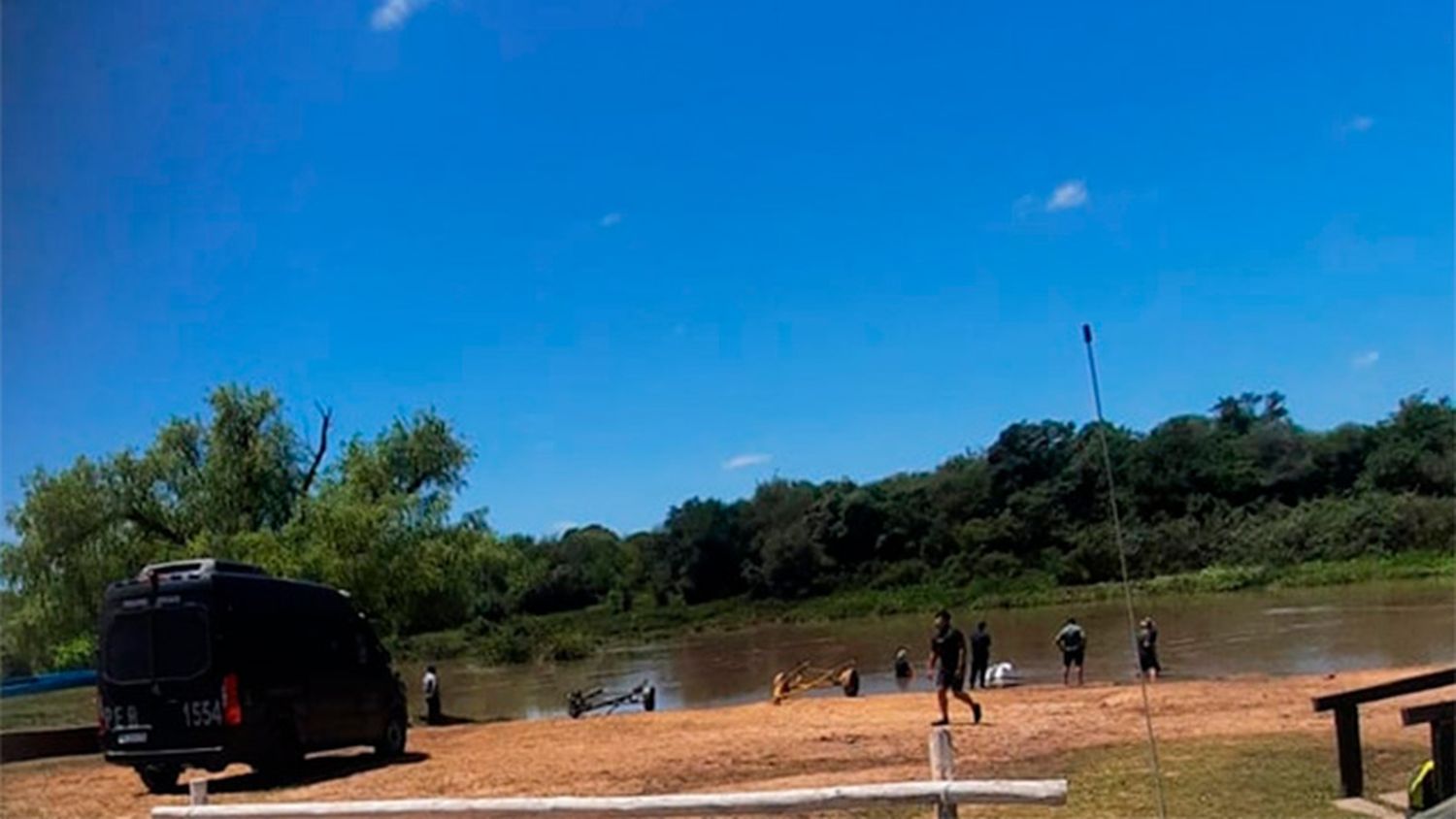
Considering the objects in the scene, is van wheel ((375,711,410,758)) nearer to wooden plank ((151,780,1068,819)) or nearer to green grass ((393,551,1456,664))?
wooden plank ((151,780,1068,819))

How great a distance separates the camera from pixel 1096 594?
243 feet

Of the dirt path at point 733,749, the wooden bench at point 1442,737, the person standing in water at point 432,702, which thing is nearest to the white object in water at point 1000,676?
the dirt path at point 733,749

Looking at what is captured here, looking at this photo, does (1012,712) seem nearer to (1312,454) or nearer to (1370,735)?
(1370,735)

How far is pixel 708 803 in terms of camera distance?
5.98m

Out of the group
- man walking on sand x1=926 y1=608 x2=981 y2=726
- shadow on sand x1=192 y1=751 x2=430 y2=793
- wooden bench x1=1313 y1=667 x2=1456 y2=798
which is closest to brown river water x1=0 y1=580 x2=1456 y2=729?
man walking on sand x1=926 y1=608 x2=981 y2=726

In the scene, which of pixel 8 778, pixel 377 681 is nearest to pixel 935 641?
pixel 377 681

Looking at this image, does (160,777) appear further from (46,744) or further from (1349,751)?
(1349,751)

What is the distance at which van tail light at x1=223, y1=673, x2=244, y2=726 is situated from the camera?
1317 centimetres

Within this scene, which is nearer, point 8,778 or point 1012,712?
point 8,778

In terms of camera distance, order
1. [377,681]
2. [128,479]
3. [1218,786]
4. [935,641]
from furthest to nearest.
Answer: [128,479], [935,641], [377,681], [1218,786]

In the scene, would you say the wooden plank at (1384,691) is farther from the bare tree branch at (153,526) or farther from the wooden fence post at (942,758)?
the bare tree branch at (153,526)

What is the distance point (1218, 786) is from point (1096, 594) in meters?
66.5

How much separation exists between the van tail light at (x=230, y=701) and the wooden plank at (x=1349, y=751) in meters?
10.0

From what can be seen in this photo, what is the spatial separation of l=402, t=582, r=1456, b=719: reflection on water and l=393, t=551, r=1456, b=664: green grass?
5.62 feet
